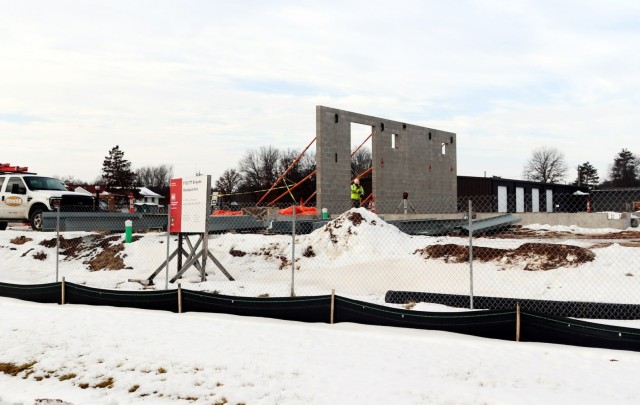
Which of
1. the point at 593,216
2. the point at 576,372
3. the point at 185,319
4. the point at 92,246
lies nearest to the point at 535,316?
the point at 576,372

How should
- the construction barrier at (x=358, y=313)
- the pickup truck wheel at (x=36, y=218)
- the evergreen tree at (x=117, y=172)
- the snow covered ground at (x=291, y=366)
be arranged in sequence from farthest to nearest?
the evergreen tree at (x=117, y=172) → the pickup truck wheel at (x=36, y=218) → the construction barrier at (x=358, y=313) → the snow covered ground at (x=291, y=366)

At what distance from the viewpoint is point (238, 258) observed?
1712 cm

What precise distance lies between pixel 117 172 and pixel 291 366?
84.4 meters

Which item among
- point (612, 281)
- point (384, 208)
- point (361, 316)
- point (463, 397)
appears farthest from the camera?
point (384, 208)

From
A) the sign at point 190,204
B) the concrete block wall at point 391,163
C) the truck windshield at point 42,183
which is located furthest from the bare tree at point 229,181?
the sign at point 190,204

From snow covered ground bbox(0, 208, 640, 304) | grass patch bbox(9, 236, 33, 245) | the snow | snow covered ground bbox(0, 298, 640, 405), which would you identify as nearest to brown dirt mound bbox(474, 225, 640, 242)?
snow covered ground bbox(0, 208, 640, 304)

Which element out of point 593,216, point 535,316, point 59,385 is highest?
point 593,216

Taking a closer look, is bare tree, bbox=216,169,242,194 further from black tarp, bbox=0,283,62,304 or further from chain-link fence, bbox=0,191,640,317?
black tarp, bbox=0,283,62,304

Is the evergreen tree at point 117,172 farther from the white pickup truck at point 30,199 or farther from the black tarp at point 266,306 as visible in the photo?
the black tarp at point 266,306

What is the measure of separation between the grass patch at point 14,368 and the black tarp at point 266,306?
326 centimetres

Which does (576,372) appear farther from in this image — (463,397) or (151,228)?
(151,228)

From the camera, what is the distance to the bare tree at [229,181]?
91.8 metres

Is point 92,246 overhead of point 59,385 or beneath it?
overhead

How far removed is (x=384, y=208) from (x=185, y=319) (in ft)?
65.1
